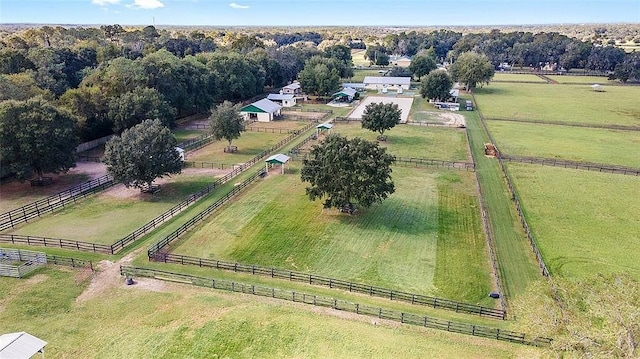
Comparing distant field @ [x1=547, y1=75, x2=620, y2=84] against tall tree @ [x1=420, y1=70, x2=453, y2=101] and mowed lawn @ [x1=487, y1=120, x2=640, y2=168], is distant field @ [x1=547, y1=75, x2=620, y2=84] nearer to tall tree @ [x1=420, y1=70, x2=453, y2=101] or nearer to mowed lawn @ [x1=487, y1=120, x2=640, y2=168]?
tall tree @ [x1=420, y1=70, x2=453, y2=101]

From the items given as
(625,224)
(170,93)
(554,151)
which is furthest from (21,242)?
(554,151)

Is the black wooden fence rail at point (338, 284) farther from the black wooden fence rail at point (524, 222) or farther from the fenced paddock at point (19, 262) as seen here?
the fenced paddock at point (19, 262)

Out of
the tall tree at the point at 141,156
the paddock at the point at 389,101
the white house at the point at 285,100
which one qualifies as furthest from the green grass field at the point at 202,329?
the white house at the point at 285,100

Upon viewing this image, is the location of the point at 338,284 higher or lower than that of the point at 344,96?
lower

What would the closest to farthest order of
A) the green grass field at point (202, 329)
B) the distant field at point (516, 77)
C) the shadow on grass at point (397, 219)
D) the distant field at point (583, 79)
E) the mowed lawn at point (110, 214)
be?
the green grass field at point (202, 329), the mowed lawn at point (110, 214), the shadow on grass at point (397, 219), the distant field at point (583, 79), the distant field at point (516, 77)

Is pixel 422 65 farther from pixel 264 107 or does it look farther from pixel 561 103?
pixel 264 107

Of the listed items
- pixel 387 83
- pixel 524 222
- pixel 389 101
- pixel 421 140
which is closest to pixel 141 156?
pixel 524 222
